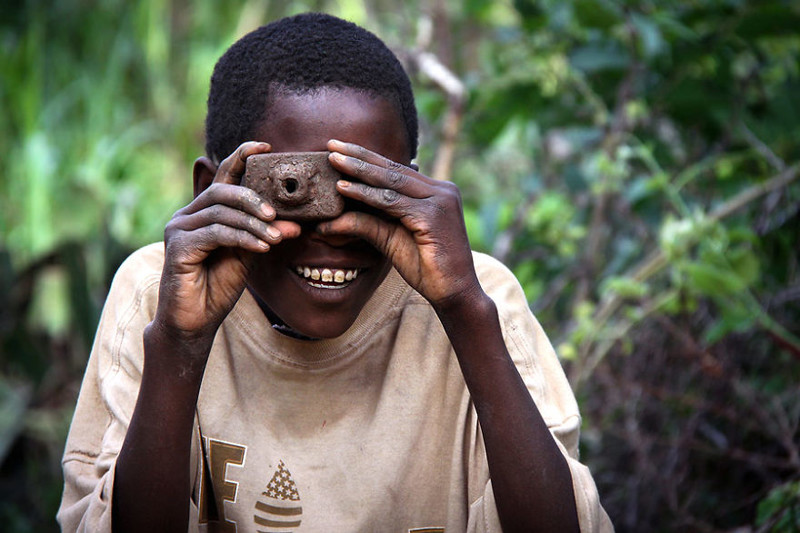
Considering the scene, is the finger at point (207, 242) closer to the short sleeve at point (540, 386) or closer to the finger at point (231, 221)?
the finger at point (231, 221)

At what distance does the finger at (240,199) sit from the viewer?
4.49 feet

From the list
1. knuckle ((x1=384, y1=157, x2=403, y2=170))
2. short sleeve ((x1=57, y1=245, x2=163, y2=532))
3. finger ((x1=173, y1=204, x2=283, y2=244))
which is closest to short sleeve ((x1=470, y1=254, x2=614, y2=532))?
knuckle ((x1=384, y1=157, x2=403, y2=170))

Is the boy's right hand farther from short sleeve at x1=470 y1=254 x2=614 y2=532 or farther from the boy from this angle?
short sleeve at x1=470 y1=254 x2=614 y2=532

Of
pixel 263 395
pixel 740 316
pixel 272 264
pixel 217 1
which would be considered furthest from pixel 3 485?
pixel 217 1

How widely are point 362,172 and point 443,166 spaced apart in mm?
1771

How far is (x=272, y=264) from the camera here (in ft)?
5.04

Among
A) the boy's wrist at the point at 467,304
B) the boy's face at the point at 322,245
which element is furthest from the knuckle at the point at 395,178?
the boy's wrist at the point at 467,304

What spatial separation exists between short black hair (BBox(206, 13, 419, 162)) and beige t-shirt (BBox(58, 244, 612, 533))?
351mm

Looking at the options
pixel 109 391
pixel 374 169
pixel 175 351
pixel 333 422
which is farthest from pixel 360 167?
pixel 109 391

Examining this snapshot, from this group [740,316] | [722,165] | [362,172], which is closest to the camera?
[362,172]

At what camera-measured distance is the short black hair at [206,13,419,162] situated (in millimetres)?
1526

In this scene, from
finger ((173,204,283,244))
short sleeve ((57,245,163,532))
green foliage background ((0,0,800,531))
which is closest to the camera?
finger ((173,204,283,244))

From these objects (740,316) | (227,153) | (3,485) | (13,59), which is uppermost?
(13,59)

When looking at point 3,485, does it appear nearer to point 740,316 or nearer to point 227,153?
point 227,153
